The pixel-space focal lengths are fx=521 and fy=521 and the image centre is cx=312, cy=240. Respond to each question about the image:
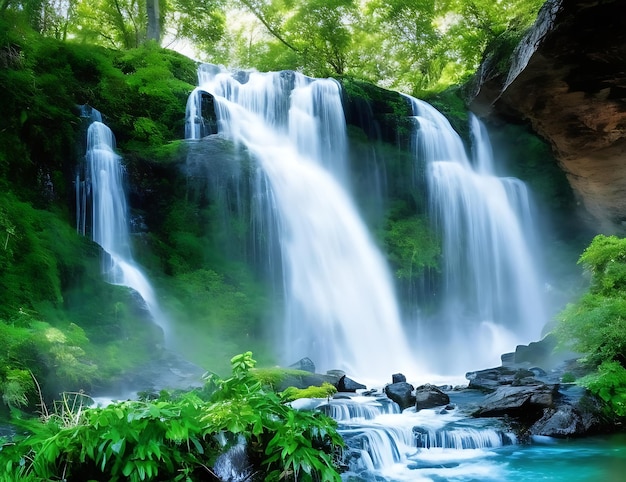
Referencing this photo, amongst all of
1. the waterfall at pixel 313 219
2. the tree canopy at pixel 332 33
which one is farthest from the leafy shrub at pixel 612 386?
the tree canopy at pixel 332 33

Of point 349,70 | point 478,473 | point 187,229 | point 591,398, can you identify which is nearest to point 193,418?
point 478,473

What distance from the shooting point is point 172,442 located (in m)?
4.18

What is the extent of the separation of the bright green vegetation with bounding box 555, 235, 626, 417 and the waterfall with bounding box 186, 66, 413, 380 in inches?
201

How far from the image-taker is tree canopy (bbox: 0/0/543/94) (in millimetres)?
23953

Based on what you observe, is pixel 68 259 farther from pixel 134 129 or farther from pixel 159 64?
pixel 159 64

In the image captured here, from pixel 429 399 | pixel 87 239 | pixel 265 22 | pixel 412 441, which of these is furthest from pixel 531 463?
pixel 265 22

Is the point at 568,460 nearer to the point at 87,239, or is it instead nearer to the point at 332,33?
the point at 87,239

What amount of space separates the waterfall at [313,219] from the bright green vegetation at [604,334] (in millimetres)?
5093

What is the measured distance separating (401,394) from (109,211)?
9.14 metres

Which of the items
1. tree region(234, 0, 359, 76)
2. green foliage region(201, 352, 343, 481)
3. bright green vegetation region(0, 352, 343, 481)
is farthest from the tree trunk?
bright green vegetation region(0, 352, 343, 481)

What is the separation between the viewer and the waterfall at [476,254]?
55.5 feet

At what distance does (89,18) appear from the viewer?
78.9 ft

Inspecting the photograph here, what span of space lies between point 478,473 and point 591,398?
9.86ft

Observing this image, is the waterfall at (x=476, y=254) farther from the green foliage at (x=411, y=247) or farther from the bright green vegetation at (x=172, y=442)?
the bright green vegetation at (x=172, y=442)
